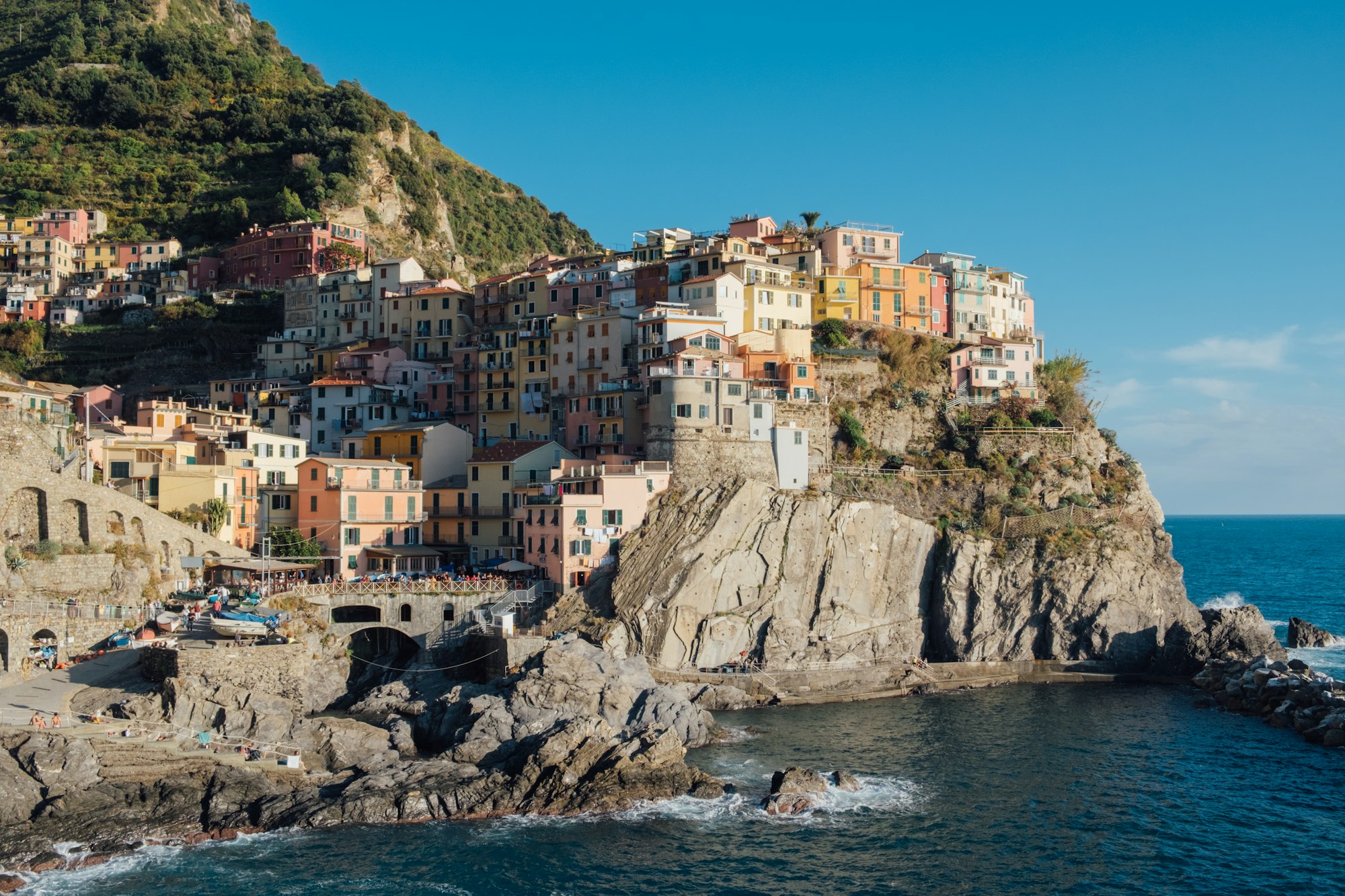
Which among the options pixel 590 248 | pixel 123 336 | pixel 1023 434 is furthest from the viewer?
pixel 590 248

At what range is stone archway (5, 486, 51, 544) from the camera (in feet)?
201

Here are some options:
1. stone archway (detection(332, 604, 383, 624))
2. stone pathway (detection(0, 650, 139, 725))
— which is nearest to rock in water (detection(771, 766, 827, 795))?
stone archway (detection(332, 604, 383, 624))

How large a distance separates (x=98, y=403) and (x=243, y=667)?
1717 inches

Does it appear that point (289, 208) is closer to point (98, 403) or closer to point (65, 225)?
point (65, 225)

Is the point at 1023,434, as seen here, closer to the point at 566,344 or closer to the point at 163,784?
the point at 566,344

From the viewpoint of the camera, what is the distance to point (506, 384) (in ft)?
285

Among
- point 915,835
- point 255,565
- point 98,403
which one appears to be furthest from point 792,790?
point 98,403

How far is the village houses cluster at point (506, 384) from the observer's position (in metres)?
71.9

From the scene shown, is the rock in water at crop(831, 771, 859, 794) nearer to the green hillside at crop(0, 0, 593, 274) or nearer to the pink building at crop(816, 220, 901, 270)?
the pink building at crop(816, 220, 901, 270)

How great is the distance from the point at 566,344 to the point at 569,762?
135 ft

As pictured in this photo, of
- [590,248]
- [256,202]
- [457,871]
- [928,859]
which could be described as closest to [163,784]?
[457,871]

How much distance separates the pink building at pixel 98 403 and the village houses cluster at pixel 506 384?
0.76ft

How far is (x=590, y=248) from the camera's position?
160750 mm

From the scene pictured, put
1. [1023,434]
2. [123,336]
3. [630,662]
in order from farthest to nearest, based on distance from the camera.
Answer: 1. [123,336]
2. [1023,434]
3. [630,662]
